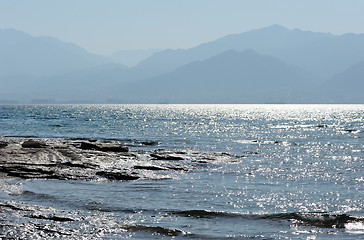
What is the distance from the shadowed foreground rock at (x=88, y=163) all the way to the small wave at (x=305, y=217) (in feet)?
34.5

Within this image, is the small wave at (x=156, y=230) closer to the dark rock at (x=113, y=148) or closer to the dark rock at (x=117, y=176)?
the dark rock at (x=117, y=176)

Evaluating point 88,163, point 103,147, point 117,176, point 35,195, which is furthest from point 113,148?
point 35,195

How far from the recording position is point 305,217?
21.1 m

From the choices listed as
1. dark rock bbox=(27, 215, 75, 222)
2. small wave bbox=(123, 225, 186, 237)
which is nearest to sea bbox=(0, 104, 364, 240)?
small wave bbox=(123, 225, 186, 237)

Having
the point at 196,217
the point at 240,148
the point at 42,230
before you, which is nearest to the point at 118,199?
the point at 196,217

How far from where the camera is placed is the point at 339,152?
5388cm

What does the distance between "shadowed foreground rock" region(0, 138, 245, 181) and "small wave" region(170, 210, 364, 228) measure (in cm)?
1051

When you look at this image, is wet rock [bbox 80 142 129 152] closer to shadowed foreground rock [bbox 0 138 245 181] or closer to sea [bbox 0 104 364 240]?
shadowed foreground rock [bbox 0 138 245 181]

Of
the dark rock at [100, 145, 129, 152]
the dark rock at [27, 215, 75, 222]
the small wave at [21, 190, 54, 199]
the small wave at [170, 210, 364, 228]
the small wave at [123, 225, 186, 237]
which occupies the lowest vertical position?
the small wave at [21, 190, 54, 199]

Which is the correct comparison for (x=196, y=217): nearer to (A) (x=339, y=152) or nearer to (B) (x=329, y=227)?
(B) (x=329, y=227)

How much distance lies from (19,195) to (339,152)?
4093 centimetres

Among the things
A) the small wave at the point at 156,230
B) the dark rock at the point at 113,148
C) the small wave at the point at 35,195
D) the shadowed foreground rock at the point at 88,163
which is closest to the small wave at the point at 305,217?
the small wave at the point at 156,230

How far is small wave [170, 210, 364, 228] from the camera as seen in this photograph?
66.1 feet

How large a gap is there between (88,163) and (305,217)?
20471 mm
